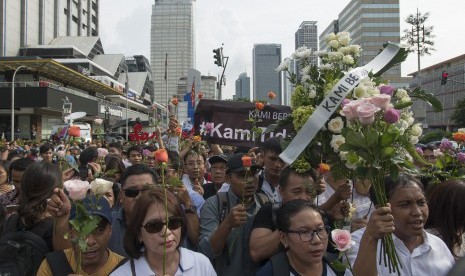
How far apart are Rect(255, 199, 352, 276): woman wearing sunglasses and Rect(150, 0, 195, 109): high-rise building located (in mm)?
55668

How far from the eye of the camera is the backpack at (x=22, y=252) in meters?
2.83

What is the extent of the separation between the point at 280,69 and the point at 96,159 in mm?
3900

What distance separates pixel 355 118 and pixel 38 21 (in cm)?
6094

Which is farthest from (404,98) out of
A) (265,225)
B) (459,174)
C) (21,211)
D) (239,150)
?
(239,150)

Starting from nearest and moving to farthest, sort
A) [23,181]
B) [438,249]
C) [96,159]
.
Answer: [438,249], [23,181], [96,159]

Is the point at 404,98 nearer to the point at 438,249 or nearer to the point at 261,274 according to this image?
the point at 438,249

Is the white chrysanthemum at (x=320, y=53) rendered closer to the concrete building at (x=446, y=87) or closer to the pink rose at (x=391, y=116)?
the pink rose at (x=391, y=116)

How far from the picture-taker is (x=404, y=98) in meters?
2.74

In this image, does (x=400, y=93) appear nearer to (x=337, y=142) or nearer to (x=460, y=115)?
(x=337, y=142)

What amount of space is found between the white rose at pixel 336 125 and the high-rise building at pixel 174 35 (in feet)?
183

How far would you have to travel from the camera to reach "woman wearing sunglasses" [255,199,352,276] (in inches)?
Answer: 107

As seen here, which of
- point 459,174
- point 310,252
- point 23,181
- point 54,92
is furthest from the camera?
point 54,92

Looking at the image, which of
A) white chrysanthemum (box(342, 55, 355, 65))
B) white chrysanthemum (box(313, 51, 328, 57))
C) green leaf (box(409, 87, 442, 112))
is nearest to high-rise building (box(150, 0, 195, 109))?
white chrysanthemum (box(313, 51, 328, 57))

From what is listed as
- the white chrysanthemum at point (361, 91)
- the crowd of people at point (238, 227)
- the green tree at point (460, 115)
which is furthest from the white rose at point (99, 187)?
the green tree at point (460, 115)
